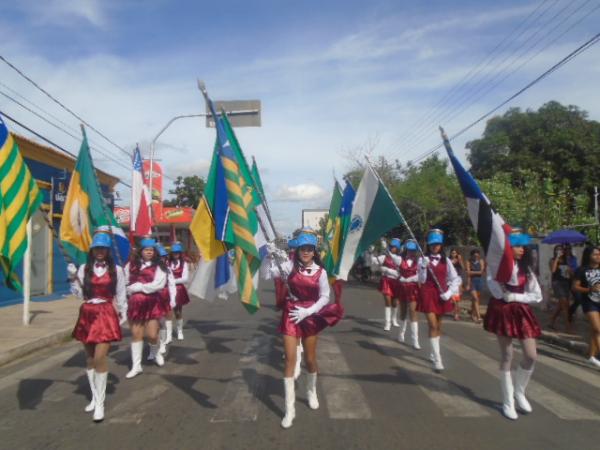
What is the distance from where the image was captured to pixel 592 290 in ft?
25.4

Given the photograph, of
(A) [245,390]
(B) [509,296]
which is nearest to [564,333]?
(B) [509,296]

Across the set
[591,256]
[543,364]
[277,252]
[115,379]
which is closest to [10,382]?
[115,379]

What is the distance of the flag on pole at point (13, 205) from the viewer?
5.84 meters

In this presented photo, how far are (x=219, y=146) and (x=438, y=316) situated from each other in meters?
3.96

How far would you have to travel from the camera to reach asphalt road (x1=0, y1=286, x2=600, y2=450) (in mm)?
4754

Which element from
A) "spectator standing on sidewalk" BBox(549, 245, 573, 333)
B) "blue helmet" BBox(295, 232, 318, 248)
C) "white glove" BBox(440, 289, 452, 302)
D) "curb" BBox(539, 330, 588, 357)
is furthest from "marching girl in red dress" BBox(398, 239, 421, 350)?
"blue helmet" BBox(295, 232, 318, 248)

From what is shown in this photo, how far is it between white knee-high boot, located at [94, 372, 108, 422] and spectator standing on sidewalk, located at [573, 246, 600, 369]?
6.70 m

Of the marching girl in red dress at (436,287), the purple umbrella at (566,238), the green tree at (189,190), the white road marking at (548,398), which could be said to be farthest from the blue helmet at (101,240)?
the green tree at (189,190)

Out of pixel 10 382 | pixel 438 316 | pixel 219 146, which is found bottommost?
pixel 10 382

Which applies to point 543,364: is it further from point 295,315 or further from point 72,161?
point 72,161

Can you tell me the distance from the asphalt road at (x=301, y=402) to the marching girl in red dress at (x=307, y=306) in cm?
66

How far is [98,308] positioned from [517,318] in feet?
14.4

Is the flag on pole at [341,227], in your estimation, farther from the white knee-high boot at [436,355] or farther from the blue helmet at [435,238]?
the white knee-high boot at [436,355]

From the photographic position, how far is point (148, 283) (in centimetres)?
737
